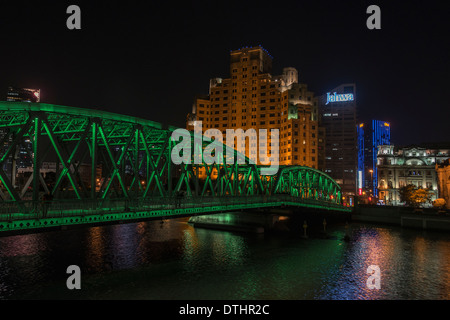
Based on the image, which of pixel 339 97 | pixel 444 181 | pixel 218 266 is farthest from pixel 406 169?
pixel 218 266

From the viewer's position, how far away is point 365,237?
5228 centimetres

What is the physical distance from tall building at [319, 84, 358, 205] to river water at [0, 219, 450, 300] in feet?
355

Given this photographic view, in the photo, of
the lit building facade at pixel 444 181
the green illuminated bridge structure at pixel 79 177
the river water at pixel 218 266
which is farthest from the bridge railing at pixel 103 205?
the lit building facade at pixel 444 181

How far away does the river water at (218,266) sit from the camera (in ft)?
81.1

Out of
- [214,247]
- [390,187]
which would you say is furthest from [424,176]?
[214,247]

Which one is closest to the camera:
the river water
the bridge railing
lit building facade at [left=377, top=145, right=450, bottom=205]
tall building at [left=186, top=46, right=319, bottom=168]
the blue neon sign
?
the bridge railing

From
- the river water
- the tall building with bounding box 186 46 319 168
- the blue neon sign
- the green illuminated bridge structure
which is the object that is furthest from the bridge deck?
the blue neon sign

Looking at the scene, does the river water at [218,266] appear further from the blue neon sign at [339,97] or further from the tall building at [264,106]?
the blue neon sign at [339,97]

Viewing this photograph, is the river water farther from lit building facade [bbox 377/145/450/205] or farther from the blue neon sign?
the blue neon sign

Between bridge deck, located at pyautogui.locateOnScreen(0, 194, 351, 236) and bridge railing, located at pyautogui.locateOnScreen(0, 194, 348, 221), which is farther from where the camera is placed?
bridge railing, located at pyautogui.locateOnScreen(0, 194, 348, 221)

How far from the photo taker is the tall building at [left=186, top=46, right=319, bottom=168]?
122062mm

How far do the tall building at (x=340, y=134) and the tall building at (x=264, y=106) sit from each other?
31.4m

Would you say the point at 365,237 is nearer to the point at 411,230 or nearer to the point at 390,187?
the point at 411,230

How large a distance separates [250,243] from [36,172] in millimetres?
30981
